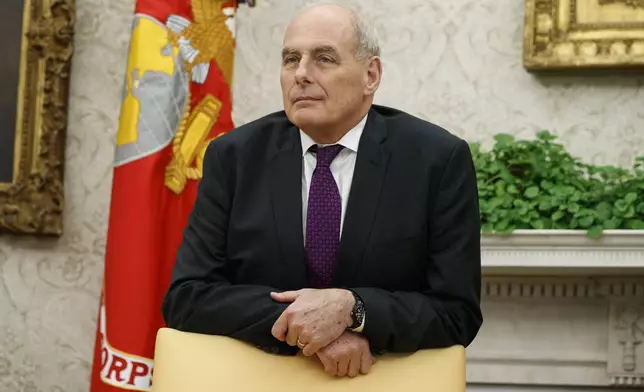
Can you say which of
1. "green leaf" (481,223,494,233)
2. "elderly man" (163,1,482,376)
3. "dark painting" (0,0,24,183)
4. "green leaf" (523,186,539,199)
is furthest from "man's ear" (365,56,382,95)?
"dark painting" (0,0,24,183)

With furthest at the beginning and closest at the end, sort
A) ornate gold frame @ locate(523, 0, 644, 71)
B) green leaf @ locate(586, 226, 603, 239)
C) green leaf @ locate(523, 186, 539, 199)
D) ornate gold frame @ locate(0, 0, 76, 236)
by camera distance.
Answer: ornate gold frame @ locate(0, 0, 76, 236) → ornate gold frame @ locate(523, 0, 644, 71) → green leaf @ locate(523, 186, 539, 199) → green leaf @ locate(586, 226, 603, 239)

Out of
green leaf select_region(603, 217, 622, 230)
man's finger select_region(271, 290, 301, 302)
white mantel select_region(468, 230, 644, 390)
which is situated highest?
green leaf select_region(603, 217, 622, 230)

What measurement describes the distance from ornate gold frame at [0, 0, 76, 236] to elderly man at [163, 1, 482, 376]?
2.07 m

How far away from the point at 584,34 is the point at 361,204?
2.00m

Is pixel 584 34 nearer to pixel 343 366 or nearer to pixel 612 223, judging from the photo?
pixel 612 223

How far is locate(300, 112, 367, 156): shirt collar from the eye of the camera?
76.5 inches

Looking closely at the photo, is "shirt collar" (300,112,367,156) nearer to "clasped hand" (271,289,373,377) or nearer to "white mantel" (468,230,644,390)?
"clasped hand" (271,289,373,377)

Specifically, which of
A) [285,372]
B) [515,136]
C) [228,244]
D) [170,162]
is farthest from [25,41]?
Answer: [285,372]

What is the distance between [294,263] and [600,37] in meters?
2.14

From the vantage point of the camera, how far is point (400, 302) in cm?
177

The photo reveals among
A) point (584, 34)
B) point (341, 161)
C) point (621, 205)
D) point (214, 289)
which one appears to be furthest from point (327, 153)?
point (584, 34)

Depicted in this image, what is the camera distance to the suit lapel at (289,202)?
72.2 inches

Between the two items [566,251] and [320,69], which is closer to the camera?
[320,69]

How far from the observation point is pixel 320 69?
1.88 meters
